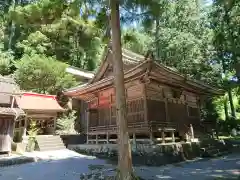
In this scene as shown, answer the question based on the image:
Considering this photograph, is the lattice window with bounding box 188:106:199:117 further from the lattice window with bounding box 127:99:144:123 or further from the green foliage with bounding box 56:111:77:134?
the green foliage with bounding box 56:111:77:134

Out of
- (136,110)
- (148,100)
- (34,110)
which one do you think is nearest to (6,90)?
(34,110)

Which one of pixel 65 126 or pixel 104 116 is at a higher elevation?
pixel 104 116

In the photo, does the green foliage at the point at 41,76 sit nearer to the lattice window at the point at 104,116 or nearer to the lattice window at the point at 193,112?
the lattice window at the point at 104,116

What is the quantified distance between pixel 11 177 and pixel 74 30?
24.8m

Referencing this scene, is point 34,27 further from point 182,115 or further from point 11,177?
point 11,177

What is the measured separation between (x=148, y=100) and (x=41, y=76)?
12319mm

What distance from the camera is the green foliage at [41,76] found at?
21.9 metres

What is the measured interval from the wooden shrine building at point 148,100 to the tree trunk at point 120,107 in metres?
3.49

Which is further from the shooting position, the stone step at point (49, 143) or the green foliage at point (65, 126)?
the green foliage at point (65, 126)

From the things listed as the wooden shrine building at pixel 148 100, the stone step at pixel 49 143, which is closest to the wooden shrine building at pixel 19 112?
the stone step at pixel 49 143

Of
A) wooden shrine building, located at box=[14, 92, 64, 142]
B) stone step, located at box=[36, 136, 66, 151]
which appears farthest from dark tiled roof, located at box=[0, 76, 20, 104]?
stone step, located at box=[36, 136, 66, 151]

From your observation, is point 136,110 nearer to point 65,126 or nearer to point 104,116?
point 104,116

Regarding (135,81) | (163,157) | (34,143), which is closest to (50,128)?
(34,143)

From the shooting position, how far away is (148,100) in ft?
44.6
